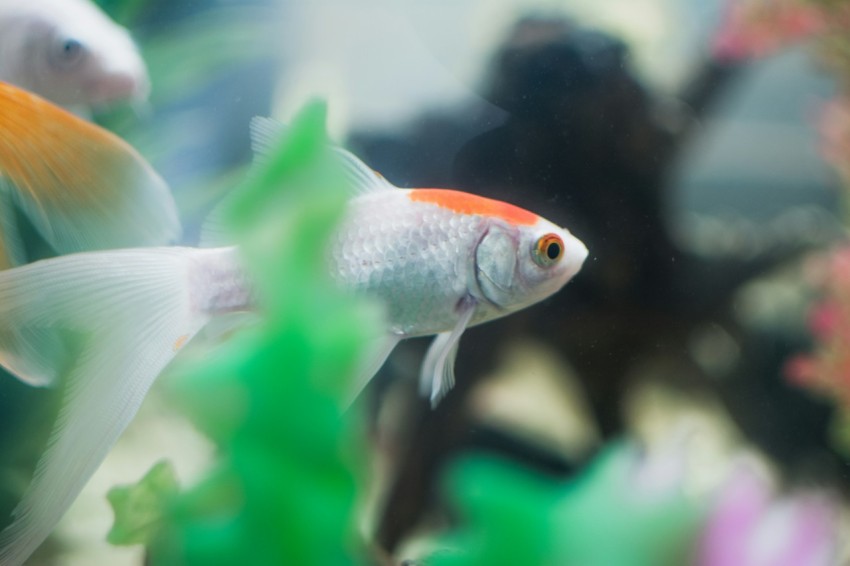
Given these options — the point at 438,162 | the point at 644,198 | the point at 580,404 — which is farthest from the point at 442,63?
the point at 580,404

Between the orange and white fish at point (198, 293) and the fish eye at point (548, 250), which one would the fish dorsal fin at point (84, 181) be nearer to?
the orange and white fish at point (198, 293)

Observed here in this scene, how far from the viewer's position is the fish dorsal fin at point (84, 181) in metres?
0.70

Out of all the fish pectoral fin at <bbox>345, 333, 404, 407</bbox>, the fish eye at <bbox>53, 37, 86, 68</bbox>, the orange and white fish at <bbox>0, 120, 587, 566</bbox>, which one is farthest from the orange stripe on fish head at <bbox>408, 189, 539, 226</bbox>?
the fish eye at <bbox>53, 37, 86, 68</bbox>

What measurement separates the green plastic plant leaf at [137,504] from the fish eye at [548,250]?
37 cm

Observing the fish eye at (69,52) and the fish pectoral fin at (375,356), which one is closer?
the fish pectoral fin at (375,356)

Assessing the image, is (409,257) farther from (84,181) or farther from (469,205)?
(84,181)

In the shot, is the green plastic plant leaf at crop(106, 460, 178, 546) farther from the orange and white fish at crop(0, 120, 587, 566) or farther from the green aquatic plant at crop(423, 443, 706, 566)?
the green aquatic plant at crop(423, 443, 706, 566)

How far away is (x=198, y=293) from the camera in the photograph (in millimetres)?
588

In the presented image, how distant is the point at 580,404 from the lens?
40.8 inches

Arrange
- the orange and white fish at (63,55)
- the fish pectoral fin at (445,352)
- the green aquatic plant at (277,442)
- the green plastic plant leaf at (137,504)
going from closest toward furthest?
the green aquatic plant at (277,442)
the green plastic plant leaf at (137,504)
the fish pectoral fin at (445,352)
the orange and white fish at (63,55)

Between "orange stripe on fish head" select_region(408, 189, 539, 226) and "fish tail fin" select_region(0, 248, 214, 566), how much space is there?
0.70 feet

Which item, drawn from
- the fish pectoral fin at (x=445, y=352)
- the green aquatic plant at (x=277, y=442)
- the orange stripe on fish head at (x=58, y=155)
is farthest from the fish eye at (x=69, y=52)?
the green aquatic plant at (x=277, y=442)

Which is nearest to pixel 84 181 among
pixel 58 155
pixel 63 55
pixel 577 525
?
pixel 58 155

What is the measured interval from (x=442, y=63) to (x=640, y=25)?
37 centimetres
